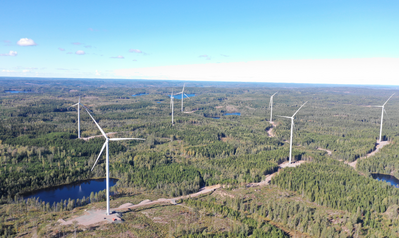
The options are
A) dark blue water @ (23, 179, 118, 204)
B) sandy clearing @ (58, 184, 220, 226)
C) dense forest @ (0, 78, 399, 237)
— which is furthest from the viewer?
dark blue water @ (23, 179, 118, 204)

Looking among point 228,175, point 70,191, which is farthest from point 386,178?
point 70,191

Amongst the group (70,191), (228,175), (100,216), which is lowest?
(70,191)

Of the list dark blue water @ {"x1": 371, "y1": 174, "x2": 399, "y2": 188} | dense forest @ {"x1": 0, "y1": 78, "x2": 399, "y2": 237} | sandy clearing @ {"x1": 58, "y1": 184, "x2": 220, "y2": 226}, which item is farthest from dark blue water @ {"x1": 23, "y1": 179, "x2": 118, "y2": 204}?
dark blue water @ {"x1": 371, "y1": 174, "x2": 399, "y2": 188}

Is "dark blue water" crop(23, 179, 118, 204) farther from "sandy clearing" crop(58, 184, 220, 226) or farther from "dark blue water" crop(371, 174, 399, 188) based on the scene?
"dark blue water" crop(371, 174, 399, 188)

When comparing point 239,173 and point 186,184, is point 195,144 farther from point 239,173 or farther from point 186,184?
point 186,184

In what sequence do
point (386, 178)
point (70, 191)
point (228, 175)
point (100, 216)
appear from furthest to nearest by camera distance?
point (386, 178) < point (228, 175) < point (70, 191) < point (100, 216)

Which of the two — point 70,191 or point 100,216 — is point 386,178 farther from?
point 70,191

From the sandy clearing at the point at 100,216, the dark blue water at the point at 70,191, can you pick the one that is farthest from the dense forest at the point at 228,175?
the sandy clearing at the point at 100,216

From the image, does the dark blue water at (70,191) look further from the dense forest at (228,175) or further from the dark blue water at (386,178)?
the dark blue water at (386,178)
